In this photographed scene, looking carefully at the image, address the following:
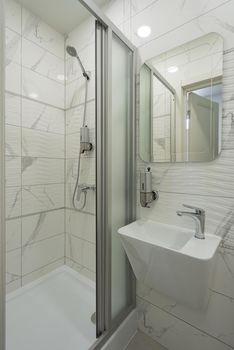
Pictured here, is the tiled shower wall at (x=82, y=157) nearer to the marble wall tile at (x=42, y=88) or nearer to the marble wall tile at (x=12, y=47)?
the marble wall tile at (x=42, y=88)

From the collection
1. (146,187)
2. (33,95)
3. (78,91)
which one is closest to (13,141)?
(33,95)

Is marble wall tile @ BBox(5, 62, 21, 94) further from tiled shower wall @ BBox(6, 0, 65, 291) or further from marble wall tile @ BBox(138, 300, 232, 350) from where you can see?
marble wall tile @ BBox(138, 300, 232, 350)

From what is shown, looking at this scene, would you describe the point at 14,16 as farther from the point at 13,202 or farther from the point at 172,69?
the point at 13,202

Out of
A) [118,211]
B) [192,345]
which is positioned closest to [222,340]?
[192,345]

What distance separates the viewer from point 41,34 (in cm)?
164

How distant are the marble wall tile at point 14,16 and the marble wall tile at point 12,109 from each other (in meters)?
0.53

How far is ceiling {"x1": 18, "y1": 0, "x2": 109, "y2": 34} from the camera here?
1444 mm

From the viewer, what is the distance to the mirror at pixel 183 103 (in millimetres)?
972

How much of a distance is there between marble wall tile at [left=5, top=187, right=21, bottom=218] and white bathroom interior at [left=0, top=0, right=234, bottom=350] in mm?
11

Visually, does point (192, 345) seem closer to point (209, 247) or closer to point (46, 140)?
point (209, 247)

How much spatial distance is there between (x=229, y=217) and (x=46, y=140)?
1.55 meters

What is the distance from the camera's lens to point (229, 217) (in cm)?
95

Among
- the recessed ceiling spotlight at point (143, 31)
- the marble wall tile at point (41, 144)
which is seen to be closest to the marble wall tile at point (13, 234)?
the marble wall tile at point (41, 144)

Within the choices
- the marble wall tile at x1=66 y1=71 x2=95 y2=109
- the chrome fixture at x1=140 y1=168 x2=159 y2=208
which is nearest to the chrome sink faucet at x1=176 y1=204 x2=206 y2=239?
the chrome fixture at x1=140 y1=168 x2=159 y2=208
